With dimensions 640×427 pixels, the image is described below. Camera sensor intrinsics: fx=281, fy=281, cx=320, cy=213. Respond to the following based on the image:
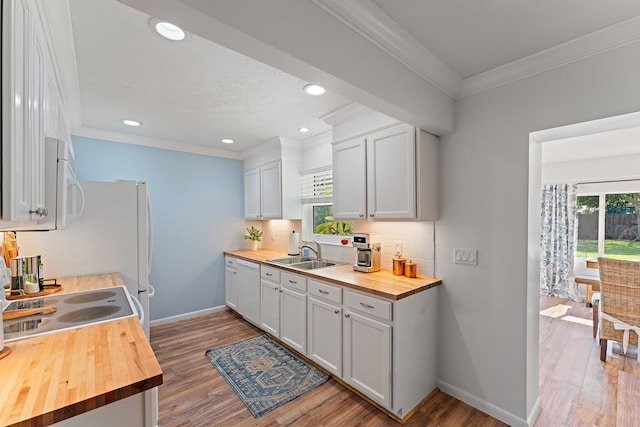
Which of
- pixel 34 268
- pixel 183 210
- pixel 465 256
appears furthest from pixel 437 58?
pixel 183 210

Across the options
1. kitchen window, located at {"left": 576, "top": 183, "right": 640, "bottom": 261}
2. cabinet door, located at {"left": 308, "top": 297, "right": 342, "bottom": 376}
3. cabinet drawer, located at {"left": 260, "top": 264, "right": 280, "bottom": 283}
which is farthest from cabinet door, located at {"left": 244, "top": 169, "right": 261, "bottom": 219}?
kitchen window, located at {"left": 576, "top": 183, "right": 640, "bottom": 261}

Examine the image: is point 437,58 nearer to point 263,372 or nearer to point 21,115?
point 21,115

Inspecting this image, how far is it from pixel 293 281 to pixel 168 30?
Result: 2210 mm

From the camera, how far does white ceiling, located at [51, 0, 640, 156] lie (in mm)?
1412

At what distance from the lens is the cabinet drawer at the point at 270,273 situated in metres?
3.09

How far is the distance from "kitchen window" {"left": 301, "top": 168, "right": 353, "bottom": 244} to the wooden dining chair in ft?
8.57

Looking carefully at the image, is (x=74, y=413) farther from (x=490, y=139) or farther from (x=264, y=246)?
(x=264, y=246)

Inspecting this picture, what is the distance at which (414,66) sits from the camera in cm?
182

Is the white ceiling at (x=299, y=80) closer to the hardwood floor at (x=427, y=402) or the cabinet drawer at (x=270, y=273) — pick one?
the cabinet drawer at (x=270, y=273)

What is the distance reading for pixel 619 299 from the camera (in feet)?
9.04

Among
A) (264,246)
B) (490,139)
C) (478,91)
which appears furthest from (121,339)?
(264,246)

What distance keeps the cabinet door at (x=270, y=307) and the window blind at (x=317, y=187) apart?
47.7 inches

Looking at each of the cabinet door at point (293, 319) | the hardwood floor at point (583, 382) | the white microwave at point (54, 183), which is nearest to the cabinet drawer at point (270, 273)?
the cabinet door at point (293, 319)

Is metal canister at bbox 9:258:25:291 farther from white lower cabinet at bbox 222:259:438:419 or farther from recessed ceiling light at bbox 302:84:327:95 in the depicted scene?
recessed ceiling light at bbox 302:84:327:95
